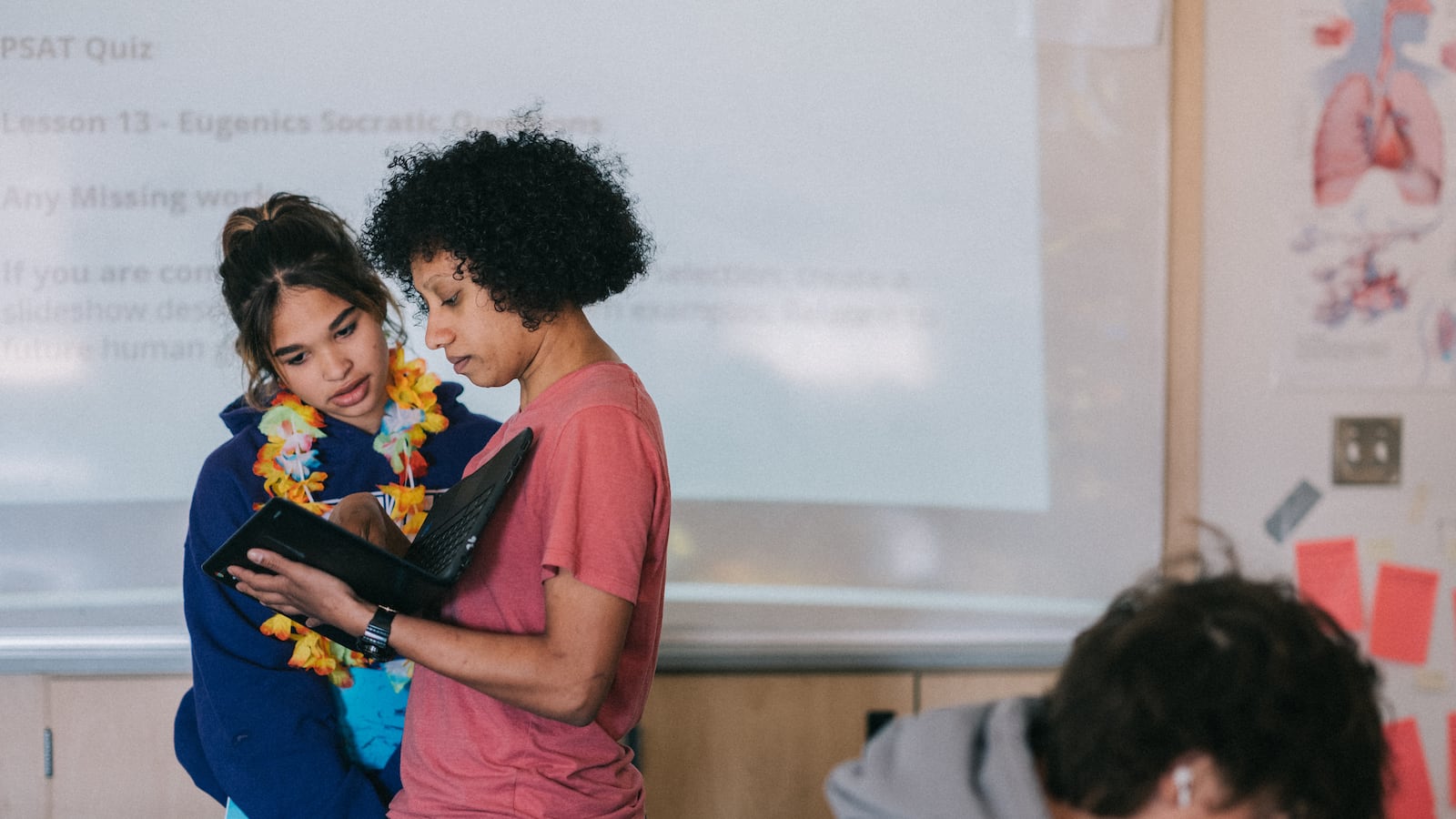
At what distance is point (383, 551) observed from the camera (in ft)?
3.61

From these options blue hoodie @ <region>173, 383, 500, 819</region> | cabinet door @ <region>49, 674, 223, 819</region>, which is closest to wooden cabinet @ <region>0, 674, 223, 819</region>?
cabinet door @ <region>49, 674, 223, 819</region>

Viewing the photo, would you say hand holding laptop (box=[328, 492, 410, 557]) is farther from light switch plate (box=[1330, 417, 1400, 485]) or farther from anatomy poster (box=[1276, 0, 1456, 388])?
light switch plate (box=[1330, 417, 1400, 485])

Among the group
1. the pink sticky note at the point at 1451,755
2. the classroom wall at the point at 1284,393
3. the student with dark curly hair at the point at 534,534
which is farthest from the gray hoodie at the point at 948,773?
the pink sticky note at the point at 1451,755

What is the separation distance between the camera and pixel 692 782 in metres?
2.17

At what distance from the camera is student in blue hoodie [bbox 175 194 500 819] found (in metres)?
1.45

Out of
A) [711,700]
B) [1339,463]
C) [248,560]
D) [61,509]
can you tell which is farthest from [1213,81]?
[61,509]

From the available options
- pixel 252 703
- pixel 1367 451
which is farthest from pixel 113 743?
pixel 1367 451

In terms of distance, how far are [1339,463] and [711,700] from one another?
4.64ft

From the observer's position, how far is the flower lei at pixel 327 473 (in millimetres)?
1496

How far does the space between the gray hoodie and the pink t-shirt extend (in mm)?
327

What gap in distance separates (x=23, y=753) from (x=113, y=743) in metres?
0.18

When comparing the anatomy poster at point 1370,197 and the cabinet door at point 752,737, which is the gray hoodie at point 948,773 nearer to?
the cabinet door at point 752,737

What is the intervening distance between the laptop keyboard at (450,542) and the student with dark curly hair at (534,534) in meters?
0.04

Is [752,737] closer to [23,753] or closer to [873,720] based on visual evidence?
[873,720]
